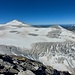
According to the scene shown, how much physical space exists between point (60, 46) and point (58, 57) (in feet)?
56.1

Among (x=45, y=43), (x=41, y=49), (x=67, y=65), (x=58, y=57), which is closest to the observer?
(x=67, y=65)

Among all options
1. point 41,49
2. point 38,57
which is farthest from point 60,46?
point 38,57

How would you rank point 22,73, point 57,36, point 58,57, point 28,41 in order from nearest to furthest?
point 22,73 → point 58,57 → point 28,41 → point 57,36

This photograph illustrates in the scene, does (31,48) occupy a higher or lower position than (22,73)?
lower

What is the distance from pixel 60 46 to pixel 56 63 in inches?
975

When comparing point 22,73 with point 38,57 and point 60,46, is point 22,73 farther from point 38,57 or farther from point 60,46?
point 60,46

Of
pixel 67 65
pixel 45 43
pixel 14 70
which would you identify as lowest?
pixel 67 65

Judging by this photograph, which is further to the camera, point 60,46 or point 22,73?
point 60,46

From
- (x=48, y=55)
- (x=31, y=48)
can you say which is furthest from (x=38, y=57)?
(x=31, y=48)

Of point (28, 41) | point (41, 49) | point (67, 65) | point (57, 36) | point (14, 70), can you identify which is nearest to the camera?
point (14, 70)

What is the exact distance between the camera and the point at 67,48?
374 feet

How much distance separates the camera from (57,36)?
145125mm

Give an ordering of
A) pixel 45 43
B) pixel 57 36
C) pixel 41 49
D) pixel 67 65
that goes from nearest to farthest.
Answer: pixel 67 65, pixel 41 49, pixel 45 43, pixel 57 36

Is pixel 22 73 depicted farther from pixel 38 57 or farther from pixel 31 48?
pixel 31 48
